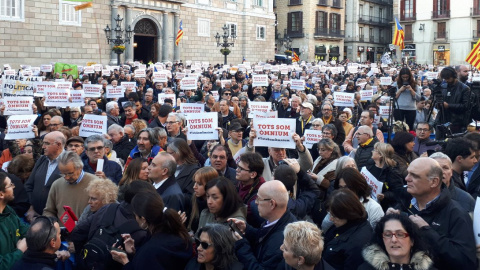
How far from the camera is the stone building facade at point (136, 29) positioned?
90.5 feet

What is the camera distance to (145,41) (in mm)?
36500

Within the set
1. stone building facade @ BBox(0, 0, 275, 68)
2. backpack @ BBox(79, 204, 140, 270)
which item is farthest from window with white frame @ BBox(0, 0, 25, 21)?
backpack @ BBox(79, 204, 140, 270)

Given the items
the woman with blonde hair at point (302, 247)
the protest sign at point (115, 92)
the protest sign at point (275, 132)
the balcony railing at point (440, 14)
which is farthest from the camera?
the balcony railing at point (440, 14)

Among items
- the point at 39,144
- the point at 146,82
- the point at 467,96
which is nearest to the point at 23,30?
the point at 146,82

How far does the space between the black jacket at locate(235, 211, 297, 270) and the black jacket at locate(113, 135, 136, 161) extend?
13.4 ft

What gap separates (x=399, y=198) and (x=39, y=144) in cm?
521

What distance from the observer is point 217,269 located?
12.5ft

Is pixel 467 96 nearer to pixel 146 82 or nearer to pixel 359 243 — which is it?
Result: pixel 359 243

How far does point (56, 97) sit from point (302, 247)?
29.2ft

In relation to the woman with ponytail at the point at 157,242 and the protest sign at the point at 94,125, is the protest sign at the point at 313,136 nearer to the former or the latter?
the protest sign at the point at 94,125

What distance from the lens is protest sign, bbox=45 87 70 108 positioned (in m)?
11.1

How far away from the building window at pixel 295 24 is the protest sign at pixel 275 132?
47.9 meters

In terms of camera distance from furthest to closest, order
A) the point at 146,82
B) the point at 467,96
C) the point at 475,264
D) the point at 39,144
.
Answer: the point at 146,82, the point at 467,96, the point at 39,144, the point at 475,264

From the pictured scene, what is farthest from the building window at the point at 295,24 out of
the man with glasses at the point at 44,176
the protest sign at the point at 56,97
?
the man with glasses at the point at 44,176
